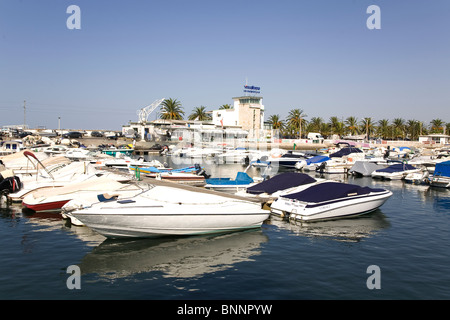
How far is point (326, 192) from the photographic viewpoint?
21.6 meters

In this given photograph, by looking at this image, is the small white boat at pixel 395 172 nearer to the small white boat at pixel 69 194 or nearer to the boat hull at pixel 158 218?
the boat hull at pixel 158 218

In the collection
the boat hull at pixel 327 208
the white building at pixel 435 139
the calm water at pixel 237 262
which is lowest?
the calm water at pixel 237 262

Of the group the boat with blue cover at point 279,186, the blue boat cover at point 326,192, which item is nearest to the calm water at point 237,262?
the blue boat cover at point 326,192

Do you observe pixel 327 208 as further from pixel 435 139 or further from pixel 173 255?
pixel 435 139

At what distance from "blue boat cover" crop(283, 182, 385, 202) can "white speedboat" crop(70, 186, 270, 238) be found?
465 centimetres

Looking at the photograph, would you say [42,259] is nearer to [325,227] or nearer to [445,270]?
[325,227]

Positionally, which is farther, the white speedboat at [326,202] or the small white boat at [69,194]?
the small white boat at [69,194]

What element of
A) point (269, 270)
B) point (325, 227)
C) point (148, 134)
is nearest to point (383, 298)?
point (269, 270)

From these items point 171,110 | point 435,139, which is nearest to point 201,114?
point 171,110

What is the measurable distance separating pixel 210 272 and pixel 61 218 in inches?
499

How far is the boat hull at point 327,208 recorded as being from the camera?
20703 millimetres

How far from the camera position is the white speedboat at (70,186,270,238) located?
621 inches

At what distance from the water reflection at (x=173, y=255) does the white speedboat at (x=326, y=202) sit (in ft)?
12.8
